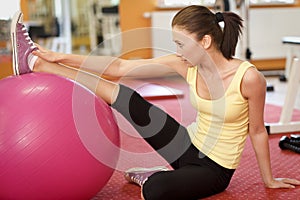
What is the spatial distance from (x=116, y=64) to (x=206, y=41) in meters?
0.42

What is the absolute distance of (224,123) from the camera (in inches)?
67.2

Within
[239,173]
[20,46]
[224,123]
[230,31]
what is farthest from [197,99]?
[20,46]

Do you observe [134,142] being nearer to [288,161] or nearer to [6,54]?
[288,161]

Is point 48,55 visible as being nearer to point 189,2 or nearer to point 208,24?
point 208,24

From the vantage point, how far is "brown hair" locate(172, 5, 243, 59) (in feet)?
5.21

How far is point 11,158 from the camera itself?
1448 millimetres

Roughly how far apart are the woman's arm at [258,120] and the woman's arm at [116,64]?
28 cm

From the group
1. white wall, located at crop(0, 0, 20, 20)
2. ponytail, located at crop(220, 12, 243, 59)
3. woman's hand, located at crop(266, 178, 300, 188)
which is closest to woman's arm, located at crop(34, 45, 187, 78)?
ponytail, located at crop(220, 12, 243, 59)

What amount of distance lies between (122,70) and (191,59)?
35 centimetres

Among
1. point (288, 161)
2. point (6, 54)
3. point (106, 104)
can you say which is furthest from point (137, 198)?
point (6, 54)

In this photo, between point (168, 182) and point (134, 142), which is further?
point (134, 142)

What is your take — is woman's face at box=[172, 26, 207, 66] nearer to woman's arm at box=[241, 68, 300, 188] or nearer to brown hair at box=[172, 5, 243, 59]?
brown hair at box=[172, 5, 243, 59]

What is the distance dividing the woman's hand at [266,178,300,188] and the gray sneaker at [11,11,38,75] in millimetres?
995

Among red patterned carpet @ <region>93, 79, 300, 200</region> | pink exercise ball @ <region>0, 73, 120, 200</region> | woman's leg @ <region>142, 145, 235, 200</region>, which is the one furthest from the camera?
red patterned carpet @ <region>93, 79, 300, 200</region>
